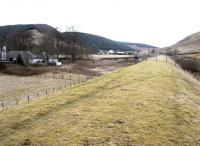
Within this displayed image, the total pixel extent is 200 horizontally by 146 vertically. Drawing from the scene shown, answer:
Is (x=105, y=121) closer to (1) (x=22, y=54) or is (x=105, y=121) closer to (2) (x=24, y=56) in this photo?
(2) (x=24, y=56)

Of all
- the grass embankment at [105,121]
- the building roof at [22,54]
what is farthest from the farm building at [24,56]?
the grass embankment at [105,121]

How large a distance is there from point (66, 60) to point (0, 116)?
9765 cm

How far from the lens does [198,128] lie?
906 inches

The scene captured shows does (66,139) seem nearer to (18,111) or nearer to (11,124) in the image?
(11,124)

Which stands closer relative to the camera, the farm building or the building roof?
the farm building

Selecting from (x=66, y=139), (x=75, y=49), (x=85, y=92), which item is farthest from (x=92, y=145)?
(x=75, y=49)

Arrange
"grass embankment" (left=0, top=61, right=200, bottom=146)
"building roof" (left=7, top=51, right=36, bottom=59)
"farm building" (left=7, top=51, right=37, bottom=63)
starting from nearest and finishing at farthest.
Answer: "grass embankment" (left=0, top=61, right=200, bottom=146) < "farm building" (left=7, top=51, right=37, bottom=63) < "building roof" (left=7, top=51, right=36, bottom=59)

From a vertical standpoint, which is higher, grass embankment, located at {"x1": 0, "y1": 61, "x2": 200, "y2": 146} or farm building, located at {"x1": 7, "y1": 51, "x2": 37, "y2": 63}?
farm building, located at {"x1": 7, "y1": 51, "x2": 37, "y2": 63}

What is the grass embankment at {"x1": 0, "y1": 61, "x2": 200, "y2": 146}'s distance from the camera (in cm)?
1954

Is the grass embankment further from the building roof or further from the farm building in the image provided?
the building roof

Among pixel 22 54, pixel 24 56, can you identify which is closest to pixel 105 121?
pixel 24 56

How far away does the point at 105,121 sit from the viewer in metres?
22.9

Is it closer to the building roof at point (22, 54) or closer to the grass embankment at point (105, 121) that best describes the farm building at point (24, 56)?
the building roof at point (22, 54)

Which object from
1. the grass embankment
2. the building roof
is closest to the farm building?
the building roof
